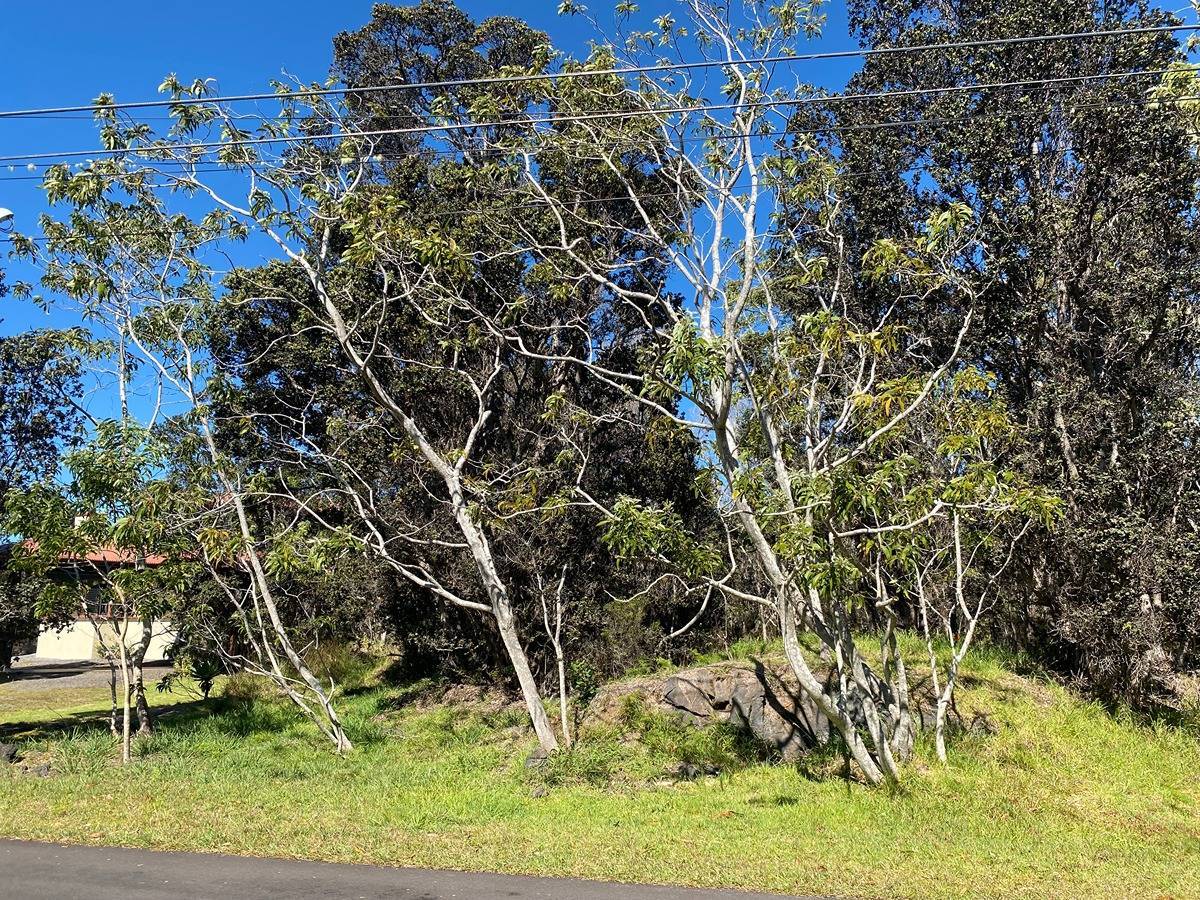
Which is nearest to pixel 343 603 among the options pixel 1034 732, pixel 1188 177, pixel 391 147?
pixel 391 147

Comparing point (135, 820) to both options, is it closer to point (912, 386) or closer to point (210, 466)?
point (210, 466)

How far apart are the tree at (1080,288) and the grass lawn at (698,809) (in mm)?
1384

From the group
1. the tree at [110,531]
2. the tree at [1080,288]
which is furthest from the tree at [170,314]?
the tree at [1080,288]

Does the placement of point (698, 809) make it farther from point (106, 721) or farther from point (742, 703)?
point (106, 721)

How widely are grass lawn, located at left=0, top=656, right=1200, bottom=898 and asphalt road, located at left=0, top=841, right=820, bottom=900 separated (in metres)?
0.30

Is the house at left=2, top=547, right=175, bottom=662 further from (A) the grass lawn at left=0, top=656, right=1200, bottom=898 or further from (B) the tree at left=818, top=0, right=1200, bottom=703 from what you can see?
(B) the tree at left=818, top=0, right=1200, bottom=703

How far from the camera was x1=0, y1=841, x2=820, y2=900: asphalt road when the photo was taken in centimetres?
584

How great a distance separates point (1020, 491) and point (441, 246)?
7376mm

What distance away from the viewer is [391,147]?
18234 mm

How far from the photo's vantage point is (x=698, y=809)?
8.54 meters

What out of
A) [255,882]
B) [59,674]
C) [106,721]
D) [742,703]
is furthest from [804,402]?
[59,674]

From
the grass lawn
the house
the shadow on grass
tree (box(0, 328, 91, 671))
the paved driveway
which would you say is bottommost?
the grass lawn

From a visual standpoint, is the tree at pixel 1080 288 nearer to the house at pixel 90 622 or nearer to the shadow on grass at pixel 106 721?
the house at pixel 90 622

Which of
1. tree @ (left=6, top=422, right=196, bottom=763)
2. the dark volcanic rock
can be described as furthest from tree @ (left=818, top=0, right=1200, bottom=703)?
tree @ (left=6, top=422, right=196, bottom=763)
